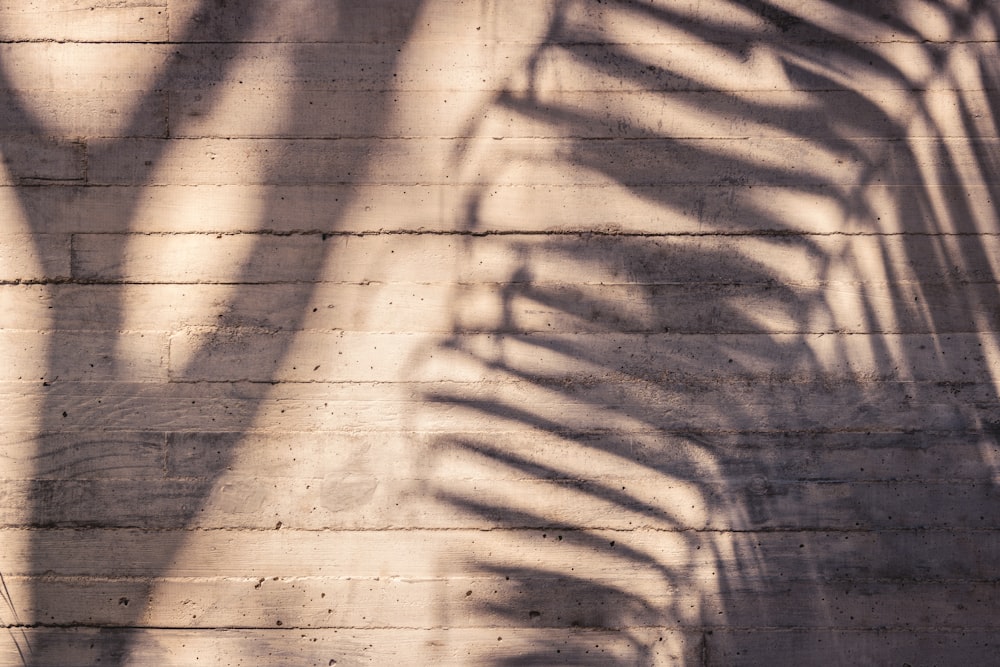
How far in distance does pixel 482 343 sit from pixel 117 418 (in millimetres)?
1179

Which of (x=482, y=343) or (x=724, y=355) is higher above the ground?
(x=482, y=343)

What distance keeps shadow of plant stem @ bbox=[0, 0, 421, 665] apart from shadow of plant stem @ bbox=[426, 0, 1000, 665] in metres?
0.67

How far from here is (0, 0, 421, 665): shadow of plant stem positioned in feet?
7.93

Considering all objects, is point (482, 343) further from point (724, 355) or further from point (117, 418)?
point (117, 418)

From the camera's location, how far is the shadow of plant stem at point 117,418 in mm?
2418

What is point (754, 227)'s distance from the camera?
2.45 meters

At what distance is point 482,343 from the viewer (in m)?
2.44

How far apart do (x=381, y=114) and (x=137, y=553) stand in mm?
1593

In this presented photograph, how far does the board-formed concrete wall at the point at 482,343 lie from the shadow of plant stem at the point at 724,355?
0.01 metres

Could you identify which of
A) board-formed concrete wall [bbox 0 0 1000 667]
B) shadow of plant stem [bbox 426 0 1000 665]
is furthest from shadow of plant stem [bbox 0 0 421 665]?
shadow of plant stem [bbox 426 0 1000 665]

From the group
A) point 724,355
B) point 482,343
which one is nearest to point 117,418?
point 482,343

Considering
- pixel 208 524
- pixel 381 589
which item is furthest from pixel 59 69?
pixel 381 589

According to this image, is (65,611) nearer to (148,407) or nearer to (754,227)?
(148,407)

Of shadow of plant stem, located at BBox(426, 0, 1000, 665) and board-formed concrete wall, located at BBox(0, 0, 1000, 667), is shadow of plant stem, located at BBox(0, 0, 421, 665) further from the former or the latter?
shadow of plant stem, located at BBox(426, 0, 1000, 665)
